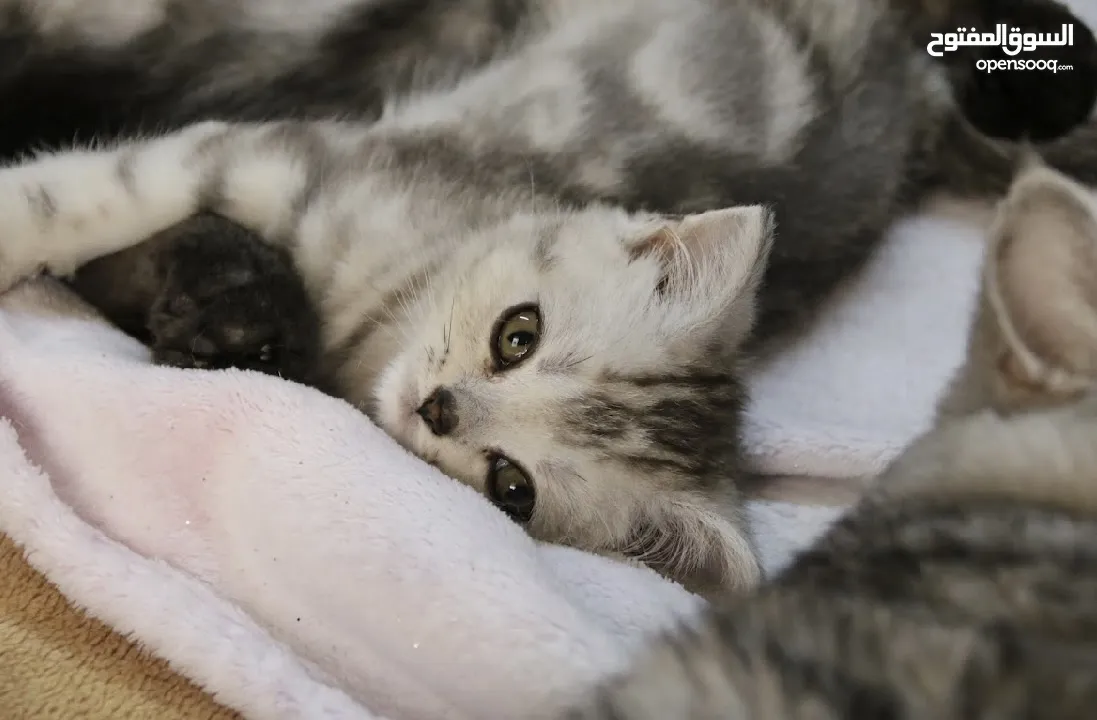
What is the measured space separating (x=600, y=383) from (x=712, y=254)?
208 mm

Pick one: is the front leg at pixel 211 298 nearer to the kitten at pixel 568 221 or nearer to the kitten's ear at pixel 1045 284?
the kitten at pixel 568 221

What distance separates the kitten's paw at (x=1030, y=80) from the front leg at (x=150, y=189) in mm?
1076

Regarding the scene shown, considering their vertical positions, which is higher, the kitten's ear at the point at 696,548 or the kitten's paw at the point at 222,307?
the kitten's paw at the point at 222,307

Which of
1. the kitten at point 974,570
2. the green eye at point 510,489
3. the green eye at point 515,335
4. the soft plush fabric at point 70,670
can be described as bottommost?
the soft plush fabric at point 70,670

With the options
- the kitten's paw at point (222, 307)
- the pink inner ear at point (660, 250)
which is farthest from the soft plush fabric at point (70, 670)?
the pink inner ear at point (660, 250)

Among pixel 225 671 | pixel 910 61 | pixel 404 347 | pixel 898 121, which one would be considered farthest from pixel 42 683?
pixel 910 61

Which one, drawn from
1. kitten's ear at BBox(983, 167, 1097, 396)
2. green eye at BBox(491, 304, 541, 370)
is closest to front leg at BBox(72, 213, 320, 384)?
green eye at BBox(491, 304, 541, 370)

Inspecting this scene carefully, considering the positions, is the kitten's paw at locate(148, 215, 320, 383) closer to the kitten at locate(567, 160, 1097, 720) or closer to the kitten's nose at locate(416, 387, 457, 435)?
the kitten's nose at locate(416, 387, 457, 435)

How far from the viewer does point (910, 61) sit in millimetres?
1655

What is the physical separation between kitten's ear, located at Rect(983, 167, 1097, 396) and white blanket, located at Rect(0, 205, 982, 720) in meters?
0.39

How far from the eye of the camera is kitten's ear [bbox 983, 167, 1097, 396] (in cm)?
83

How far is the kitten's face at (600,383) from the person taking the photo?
111cm

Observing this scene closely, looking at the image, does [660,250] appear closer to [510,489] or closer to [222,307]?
[510,489]

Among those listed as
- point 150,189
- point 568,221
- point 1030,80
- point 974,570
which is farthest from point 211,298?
point 1030,80
